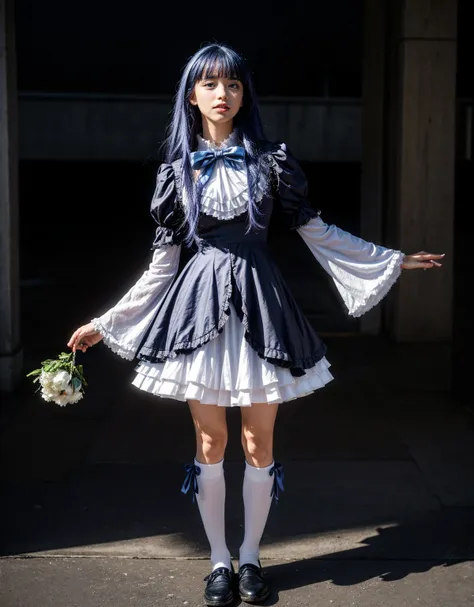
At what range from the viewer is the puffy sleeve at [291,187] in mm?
3381

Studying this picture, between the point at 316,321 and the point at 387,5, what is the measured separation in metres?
2.93

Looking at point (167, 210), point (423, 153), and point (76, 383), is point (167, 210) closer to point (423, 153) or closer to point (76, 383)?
point (76, 383)

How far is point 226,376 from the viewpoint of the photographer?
3260 mm

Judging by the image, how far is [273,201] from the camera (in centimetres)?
344

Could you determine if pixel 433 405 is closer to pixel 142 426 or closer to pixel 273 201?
pixel 142 426

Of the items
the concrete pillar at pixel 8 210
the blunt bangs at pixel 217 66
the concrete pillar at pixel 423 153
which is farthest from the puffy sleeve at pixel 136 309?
the concrete pillar at pixel 423 153

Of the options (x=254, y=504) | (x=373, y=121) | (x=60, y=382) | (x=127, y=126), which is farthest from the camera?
(x=127, y=126)

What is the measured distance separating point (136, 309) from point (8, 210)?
2929 mm

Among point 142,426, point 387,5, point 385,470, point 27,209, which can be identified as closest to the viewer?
point 385,470

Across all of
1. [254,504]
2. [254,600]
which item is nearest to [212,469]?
[254,504]

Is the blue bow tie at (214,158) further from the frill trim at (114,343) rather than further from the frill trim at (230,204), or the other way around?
the frill trim at (114,343)

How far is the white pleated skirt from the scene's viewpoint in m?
3.25

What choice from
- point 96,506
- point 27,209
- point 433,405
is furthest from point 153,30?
point 96,506

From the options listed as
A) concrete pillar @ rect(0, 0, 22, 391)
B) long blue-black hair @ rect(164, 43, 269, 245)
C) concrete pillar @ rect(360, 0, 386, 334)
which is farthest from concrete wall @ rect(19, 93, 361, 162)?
long blue-black hair @ rect(164, 43, 269, 245)
